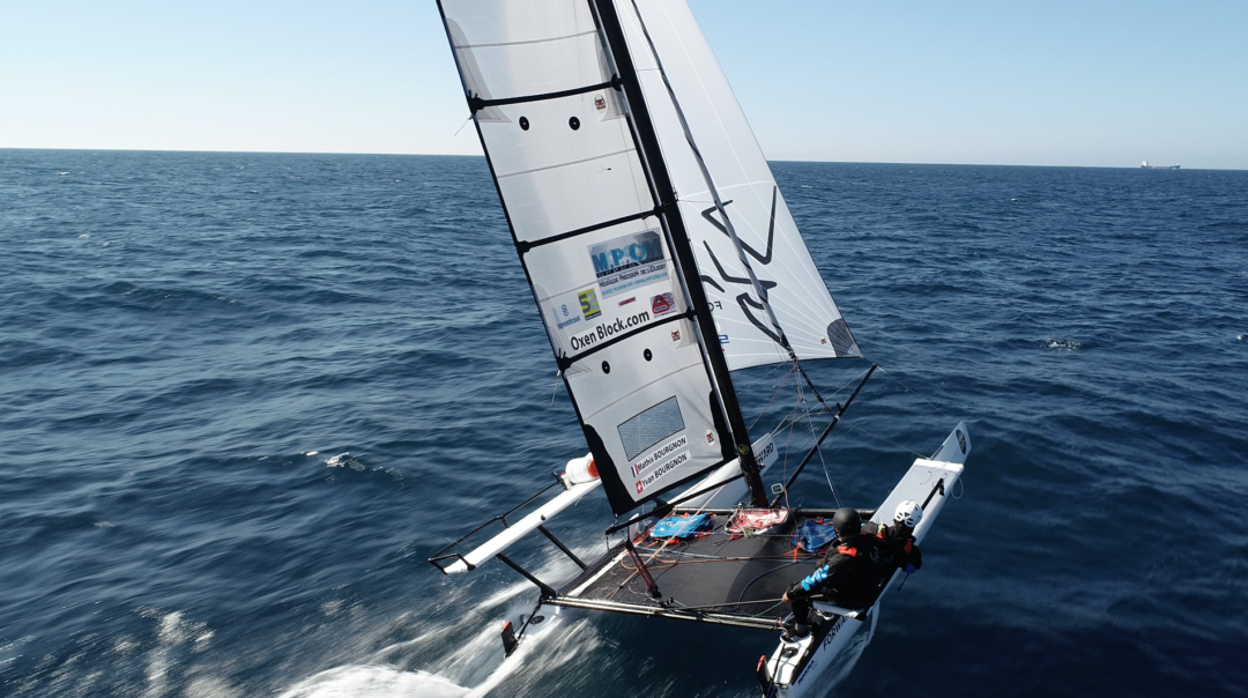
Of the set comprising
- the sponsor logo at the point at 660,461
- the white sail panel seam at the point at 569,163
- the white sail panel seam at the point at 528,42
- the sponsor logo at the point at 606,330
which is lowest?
the sponsor logo at the point at 660,461

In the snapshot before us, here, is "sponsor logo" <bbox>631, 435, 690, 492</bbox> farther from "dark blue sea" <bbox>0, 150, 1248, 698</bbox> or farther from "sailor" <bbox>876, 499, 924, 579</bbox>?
"sailor" <bbox>876, 499, 924, 579</bbox>

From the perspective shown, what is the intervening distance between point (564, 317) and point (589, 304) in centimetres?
31

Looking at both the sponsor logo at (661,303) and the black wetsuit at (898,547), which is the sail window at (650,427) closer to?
the sponsor logo at (661,303)

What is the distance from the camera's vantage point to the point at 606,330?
7141mm

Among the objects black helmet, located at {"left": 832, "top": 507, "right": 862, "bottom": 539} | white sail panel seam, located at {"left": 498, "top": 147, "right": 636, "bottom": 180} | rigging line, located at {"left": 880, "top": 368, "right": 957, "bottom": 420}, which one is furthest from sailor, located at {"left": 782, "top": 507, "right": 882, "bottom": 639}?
rigging line, located at {"left": 880, "top": 368, "right": 957, "bottom": 420}

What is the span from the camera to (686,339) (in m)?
7.72

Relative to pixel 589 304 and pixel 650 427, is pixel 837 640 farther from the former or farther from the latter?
pixel 589 304

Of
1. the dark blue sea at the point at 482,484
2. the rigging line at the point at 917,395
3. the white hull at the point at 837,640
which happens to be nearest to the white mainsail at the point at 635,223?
the white hull at the point at 837,640

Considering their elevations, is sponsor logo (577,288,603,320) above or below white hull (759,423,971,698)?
above

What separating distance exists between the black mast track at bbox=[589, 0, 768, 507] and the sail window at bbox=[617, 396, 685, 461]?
0.58 m

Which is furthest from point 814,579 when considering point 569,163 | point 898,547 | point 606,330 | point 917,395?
point 917,395

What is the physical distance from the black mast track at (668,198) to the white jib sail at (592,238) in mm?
111

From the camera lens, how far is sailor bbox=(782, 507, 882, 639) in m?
6.47

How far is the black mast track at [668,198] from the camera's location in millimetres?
6773
